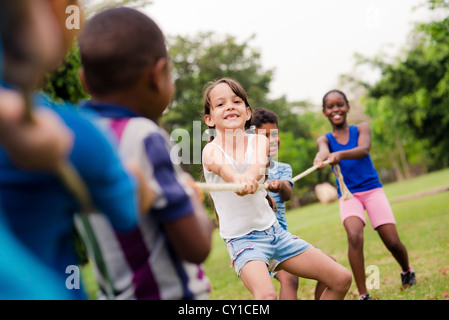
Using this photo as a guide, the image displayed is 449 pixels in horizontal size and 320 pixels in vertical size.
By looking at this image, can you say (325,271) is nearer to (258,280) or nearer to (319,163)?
(258,280)

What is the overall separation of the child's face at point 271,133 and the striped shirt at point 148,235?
3.10 metres

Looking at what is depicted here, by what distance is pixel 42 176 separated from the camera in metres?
1.16

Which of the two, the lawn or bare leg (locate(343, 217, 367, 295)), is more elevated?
bare leg (locate(343, 217, 367, 295))

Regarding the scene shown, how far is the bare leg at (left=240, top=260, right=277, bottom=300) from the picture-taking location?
2.87 metres

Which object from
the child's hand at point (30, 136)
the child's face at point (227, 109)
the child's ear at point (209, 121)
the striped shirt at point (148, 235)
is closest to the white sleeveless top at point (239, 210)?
the child's face at point (227, 109)

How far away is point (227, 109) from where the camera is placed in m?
3.53

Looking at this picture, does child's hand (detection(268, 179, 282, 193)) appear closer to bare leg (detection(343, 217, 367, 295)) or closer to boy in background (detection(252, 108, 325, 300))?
boy in background (detection(252, 108, 325, 300))

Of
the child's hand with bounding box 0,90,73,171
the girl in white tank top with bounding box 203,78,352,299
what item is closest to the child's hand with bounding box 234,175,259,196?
the girl in white tank top with bounding box 203,78,352,299

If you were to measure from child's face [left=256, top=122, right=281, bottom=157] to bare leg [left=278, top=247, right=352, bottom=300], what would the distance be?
5.52 feet

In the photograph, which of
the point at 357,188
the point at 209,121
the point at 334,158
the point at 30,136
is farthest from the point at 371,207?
the point at 30,136

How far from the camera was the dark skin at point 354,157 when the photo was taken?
16.1 ft

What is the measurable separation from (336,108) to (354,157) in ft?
2.10
